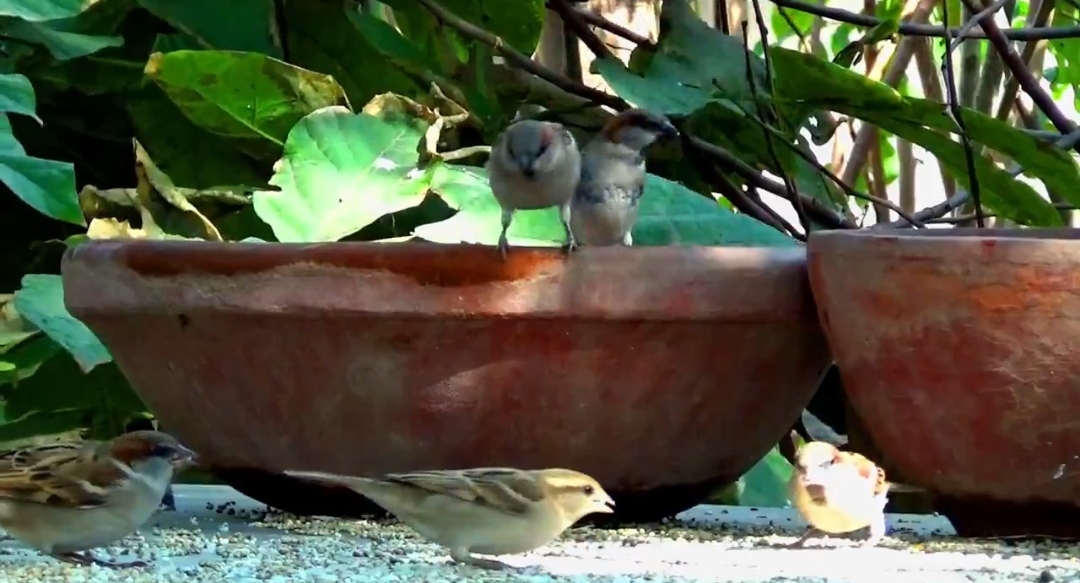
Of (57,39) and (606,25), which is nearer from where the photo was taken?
(57,39)

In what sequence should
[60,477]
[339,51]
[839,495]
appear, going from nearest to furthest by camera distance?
[60,477], [839,495], [339,51]

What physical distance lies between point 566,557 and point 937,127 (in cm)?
143

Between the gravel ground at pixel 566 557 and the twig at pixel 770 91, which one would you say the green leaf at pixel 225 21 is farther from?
the gravel ground at pixel 566 557

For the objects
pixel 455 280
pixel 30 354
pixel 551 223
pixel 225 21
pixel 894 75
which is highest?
pixel 894 75

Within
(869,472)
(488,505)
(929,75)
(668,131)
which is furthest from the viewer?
(929,75)

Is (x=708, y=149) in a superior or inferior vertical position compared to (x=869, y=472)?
superior

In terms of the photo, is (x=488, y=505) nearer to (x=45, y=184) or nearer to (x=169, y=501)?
(x=169, y=501)

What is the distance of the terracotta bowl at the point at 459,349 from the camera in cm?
194

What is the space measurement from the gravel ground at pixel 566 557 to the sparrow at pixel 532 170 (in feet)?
1.79

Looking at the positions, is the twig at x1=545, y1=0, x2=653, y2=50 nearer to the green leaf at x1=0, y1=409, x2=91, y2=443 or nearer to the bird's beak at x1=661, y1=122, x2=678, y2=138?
the bird's beak at x1=661, y1=122, x2=678, y2=138

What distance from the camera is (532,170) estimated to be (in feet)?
A: 7.70

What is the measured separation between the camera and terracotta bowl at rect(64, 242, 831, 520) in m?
1.94

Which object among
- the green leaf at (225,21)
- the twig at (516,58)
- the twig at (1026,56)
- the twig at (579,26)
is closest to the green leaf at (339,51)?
the green leaf at (225,21)

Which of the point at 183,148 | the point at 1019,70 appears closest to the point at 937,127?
the point at 1019,70
